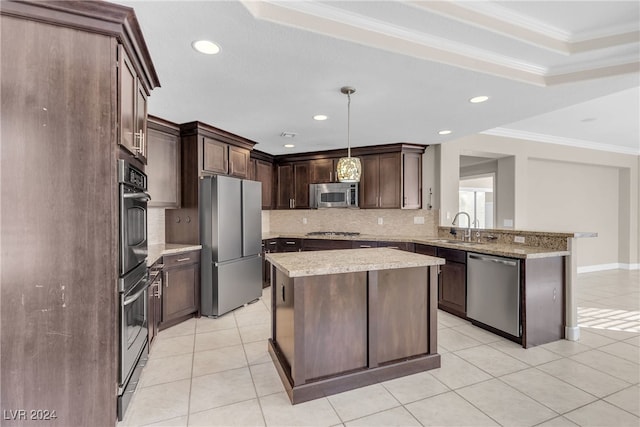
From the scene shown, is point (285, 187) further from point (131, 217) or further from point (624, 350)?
point (624, 350)

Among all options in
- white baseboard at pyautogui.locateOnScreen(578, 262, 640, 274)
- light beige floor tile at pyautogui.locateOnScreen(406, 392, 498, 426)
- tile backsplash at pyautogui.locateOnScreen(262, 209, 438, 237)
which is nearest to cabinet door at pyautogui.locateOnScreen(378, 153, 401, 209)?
tile backsplash at pyautogui.locateOnScreen(262, 209, 438, 237)

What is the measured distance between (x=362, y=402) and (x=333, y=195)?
3.43 m

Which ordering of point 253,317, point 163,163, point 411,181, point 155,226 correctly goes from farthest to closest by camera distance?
point 411,181
point 155,226
point 253,317
point 163,163

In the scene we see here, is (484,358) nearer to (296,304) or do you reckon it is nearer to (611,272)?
(296,304)

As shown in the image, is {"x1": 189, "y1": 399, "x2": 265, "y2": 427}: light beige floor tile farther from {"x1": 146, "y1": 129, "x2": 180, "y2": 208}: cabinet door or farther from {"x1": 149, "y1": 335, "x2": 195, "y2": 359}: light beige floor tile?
{"x1": 146, "y1": 129, "x2": 180, "y2": 208}: cabinet door

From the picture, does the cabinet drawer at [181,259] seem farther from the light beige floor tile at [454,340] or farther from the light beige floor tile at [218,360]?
the light beige floor tile at [454,340]

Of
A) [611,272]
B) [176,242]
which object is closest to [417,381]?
[176,242]

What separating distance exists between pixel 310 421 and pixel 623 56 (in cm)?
336

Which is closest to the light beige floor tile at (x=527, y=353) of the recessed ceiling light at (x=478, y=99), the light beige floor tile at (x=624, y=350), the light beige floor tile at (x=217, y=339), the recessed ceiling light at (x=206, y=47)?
the light beige floor tile at (x=624, y=350)

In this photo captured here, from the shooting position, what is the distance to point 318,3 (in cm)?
172

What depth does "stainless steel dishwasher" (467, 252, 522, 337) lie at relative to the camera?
2865 millimetres

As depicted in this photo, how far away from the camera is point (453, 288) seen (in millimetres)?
3633

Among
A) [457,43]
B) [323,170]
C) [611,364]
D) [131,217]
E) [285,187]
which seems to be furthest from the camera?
[285,187]

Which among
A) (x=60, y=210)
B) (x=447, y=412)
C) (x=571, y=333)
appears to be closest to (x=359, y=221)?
(x=571, y=333)
